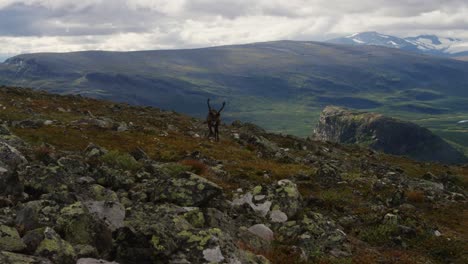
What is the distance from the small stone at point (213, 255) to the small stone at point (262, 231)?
4426 millimetres

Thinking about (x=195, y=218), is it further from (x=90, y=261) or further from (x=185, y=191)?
(x=90, y=261)

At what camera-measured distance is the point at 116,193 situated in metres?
17.0

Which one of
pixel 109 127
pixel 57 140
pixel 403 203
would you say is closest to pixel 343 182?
pixel 403 203

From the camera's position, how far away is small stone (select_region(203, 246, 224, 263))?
11.7 metres

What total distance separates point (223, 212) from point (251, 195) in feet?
9.74

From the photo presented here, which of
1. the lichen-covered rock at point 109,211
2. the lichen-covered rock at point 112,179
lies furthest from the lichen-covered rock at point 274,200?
the lichen-covered rock at point 109,211

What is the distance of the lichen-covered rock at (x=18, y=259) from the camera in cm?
913

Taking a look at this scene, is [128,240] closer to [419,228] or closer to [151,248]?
[151,248]

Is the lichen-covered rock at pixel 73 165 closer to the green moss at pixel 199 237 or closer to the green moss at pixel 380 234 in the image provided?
the green moss at pixel 199 237

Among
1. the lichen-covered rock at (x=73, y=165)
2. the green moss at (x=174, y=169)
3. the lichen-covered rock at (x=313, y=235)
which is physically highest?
the lichen-covered rock at (x=73, y=165)

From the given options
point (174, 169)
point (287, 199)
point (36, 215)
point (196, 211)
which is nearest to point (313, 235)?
point (287, 199)

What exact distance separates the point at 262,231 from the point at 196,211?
2.98 metres

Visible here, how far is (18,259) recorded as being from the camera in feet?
30.5

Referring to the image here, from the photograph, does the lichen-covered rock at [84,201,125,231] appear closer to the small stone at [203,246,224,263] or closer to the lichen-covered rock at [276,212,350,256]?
the small stone at [203,246,224,263]
